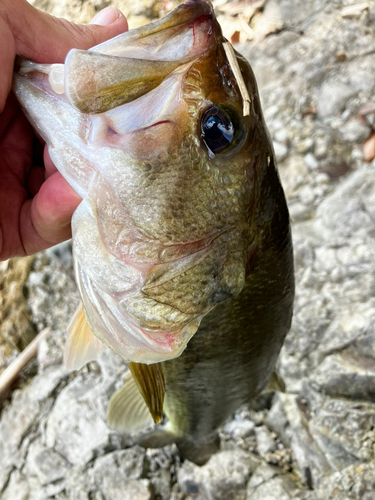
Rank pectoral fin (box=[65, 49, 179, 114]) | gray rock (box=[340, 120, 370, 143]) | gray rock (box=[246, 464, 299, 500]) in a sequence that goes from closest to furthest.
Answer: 1. pectoral fin (box=[65, 49, 179, 114])
2. gray rock (box=[246, 464, 299, 500])
3. gray rock (box=[340, 120, 370, 143])

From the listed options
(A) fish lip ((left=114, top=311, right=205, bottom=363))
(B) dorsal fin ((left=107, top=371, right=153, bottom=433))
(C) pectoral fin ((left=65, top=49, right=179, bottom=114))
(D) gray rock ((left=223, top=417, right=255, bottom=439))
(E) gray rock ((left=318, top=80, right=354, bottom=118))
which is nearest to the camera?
(C) pectoral fin ((left=65, top=49, right=179, bottom=114))

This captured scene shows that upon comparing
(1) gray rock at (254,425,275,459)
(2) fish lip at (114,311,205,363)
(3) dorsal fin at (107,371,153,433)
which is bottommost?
(1) gray rock at (254,425,275,459)

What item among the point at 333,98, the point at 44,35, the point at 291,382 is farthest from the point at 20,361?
the point at 333,98

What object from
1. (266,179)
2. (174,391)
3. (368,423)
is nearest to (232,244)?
(266,179)

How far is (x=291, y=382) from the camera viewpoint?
1.99 meters

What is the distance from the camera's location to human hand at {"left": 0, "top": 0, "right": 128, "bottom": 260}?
0.81m

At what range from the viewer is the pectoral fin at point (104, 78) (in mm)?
599

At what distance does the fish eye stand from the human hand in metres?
0.37

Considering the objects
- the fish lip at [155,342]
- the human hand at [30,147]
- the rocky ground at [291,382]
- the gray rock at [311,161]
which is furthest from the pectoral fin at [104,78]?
the gray rock at [311,161]

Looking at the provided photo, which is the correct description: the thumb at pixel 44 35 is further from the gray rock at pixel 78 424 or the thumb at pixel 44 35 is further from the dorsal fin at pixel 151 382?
the gray rock at pixel 78 424

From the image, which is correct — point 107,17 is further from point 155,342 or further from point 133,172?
point 155,342

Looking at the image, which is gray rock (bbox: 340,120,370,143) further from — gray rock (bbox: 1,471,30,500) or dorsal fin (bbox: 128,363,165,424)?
gray rock (bbox: 1,471,30,500)

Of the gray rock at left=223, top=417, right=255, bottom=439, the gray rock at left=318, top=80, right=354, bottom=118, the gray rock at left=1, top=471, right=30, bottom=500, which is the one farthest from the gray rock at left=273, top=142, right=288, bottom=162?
the gray rock at left=1, top=471, right=30, bottom=500

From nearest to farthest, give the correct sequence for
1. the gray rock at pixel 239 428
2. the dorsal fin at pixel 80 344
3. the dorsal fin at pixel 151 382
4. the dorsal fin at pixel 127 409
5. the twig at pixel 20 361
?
the dorsal fin at pixel 151 382 → the dorsal fin at pixel 80 344 → the dorsal fin at pixel 127 409 → the gray rock at pixel 239 428 → the twig at pixel 20 361
